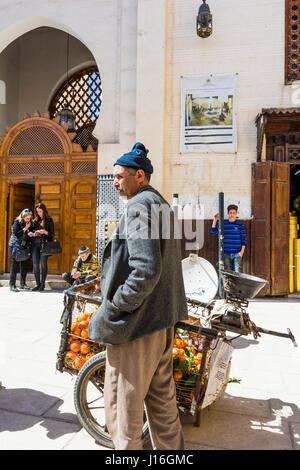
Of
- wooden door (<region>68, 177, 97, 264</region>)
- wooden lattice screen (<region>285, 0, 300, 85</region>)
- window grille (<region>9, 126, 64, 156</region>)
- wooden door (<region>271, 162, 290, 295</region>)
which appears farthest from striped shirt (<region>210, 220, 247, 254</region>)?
window grille (<region>9, 126, 64, 156</region>)

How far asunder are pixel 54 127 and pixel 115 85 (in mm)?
1598

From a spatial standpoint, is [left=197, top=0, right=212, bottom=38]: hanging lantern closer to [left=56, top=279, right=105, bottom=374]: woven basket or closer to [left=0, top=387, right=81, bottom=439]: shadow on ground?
[left=56, top=279, right=105, bottom=374]: woven basket

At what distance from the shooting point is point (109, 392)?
175cm

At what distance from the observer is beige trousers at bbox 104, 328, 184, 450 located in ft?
5.40

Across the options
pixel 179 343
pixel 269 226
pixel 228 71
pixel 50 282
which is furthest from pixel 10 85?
pixel 179 343

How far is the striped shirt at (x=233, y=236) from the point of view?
5.99 metres

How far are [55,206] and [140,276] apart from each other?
681 centimetres

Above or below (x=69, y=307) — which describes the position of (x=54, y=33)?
above

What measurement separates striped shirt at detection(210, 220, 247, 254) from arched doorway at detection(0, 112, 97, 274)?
297cm

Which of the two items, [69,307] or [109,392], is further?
[69,307]

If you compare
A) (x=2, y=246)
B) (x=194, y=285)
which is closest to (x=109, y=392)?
(x=194, y=285)

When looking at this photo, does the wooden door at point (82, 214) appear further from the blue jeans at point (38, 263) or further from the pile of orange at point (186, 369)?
the pile of orange at point (186, 369)
